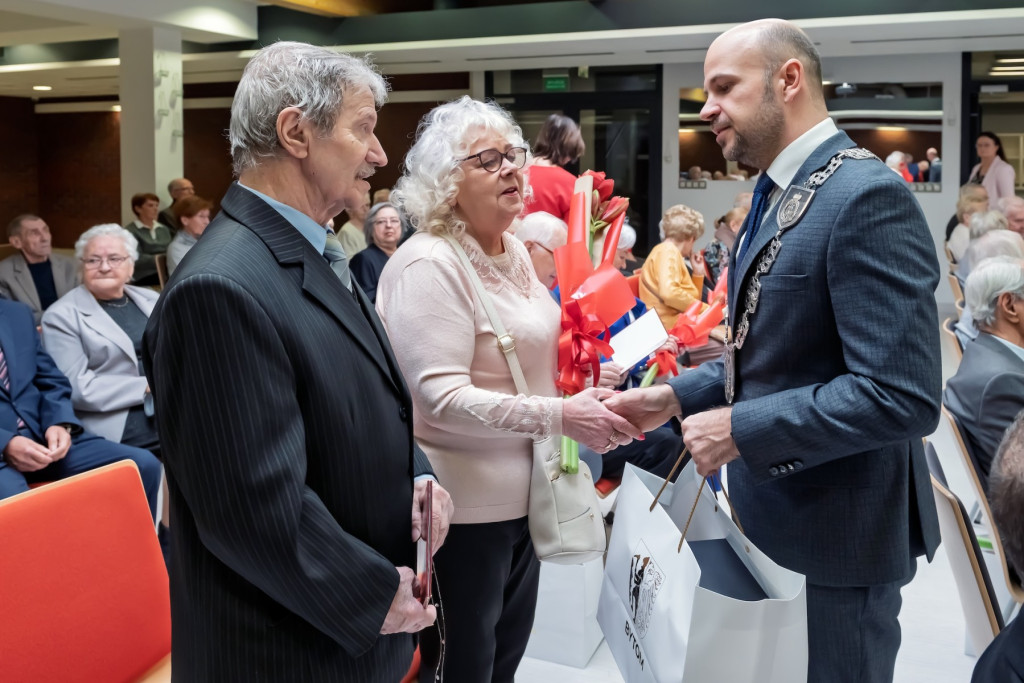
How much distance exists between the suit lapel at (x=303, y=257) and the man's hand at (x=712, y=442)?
56 cm

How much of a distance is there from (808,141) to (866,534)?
0.69 meters

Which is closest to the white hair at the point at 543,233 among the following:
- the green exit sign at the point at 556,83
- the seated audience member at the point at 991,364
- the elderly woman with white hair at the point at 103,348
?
the seated audience member at the point at 991,364

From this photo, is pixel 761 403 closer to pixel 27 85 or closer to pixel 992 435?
pixel 992 435

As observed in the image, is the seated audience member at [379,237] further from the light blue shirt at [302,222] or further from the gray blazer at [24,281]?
the light blue shirt at [302,222]

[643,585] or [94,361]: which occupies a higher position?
[94,361]

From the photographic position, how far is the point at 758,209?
1765 mm

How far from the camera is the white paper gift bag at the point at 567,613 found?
10.2 ft

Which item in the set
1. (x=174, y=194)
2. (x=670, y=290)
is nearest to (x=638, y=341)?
(x=670, y=290)

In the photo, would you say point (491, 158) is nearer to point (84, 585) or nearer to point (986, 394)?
point (84, 585)

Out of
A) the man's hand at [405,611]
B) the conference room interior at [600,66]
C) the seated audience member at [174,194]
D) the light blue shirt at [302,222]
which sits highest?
the conference room interior at [600,66]

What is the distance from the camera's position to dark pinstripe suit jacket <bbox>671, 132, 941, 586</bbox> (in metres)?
1.47

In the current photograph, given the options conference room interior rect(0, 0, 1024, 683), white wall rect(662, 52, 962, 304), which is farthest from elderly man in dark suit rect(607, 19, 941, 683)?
white wall rect(662, 52, 962, 304)

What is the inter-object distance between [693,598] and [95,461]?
120 inches

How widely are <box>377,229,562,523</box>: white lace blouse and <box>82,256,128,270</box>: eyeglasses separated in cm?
261
